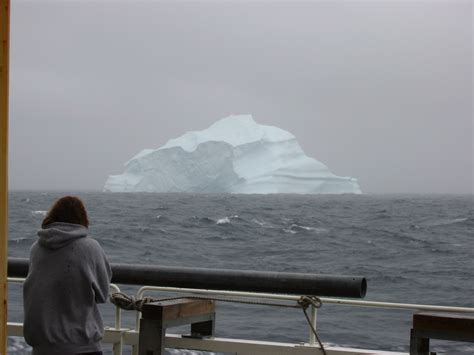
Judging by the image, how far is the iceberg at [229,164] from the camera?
8194 cm

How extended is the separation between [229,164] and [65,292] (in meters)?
79.7

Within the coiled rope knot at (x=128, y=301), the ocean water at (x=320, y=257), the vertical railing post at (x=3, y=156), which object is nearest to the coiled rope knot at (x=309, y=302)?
the coiled rope knot at (x=128, y=301)

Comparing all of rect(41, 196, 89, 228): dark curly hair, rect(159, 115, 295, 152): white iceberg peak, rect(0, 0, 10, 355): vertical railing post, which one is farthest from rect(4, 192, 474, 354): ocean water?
rect(159, 115, 295, 152): white iceberg peak

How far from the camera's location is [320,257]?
30781 millimetres

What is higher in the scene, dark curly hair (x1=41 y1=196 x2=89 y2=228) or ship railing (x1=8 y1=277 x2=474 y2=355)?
dark curly hair (x1=41 y1=196 x2=89 y2=228)

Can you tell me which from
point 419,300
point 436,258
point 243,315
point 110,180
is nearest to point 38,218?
point 436,258

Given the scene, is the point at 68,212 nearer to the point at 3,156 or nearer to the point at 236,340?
the point at 3,156

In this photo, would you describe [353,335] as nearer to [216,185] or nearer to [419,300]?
[419,300]

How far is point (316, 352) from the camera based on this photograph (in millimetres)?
3672

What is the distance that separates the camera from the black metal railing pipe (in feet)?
11.5

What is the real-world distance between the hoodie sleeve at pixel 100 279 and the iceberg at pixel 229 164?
75.8m

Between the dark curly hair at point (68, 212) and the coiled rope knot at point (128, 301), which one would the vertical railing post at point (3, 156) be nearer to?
the dark curly hair at point (68, 212)

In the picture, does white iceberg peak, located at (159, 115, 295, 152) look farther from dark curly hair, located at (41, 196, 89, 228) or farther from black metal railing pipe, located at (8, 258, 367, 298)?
dark curly hair, located at (41, 196, 89, 228)

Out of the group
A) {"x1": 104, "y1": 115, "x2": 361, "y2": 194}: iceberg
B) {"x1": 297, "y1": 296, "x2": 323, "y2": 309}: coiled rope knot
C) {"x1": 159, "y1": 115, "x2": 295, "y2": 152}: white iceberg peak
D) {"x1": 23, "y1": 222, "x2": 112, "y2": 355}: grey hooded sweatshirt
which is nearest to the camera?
{"x1": 23, "y1": 222, "x2": 112, "y2": 355}: grey hooded sweatshirt
